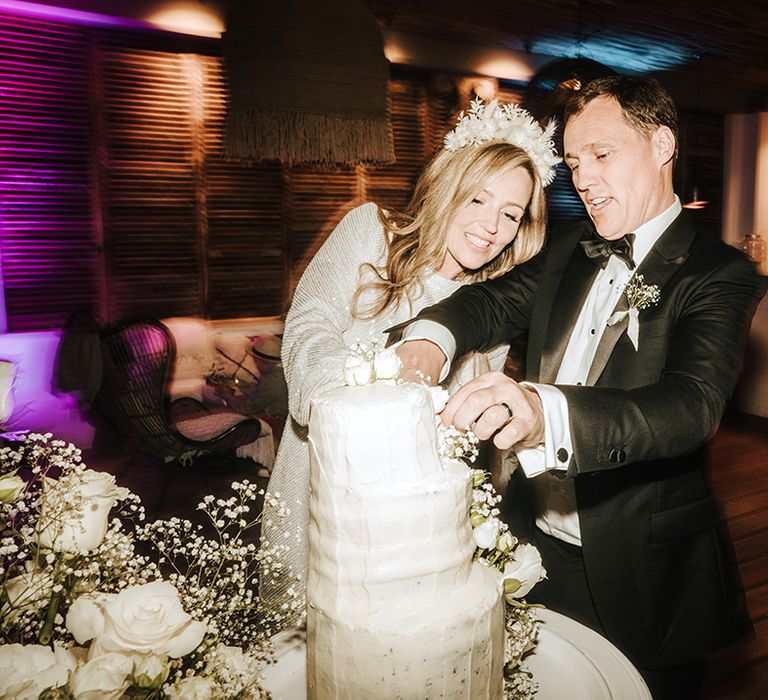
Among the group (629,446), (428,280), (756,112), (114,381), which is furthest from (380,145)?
(756,112)

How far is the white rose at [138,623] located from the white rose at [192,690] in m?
0.04

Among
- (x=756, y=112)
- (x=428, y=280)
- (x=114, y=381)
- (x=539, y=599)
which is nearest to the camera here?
(x=539, y=599)

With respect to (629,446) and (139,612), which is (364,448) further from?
(629,446)

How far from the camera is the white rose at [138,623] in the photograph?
810 millimetres

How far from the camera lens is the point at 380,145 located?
9.05 ft

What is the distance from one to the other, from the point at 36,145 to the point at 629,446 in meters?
5.96

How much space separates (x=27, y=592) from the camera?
3.03ft

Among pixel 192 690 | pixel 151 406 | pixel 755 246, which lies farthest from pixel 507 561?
pixel 755 246

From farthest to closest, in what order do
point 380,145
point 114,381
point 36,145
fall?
point 36,145 → point 114,381 → point 380,145

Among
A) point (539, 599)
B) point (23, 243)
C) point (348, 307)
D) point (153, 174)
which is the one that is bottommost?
point (539, 599)

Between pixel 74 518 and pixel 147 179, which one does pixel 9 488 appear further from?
pixel 147 179

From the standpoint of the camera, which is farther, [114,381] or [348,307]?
[114,381]

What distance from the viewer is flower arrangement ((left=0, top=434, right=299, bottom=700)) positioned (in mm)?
783

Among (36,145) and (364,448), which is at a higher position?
(36,145)
